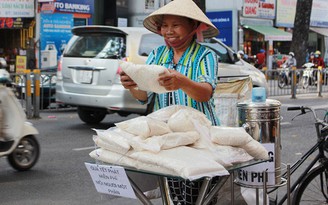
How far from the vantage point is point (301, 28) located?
23.3 meters

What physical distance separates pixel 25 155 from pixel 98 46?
345 centimetres

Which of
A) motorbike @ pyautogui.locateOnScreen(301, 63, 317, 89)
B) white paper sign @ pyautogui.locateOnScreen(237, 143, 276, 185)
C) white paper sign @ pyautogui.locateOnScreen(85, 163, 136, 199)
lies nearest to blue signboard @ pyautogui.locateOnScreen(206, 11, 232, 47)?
motorbike @ pyautogui.locateOnScreen(301, 63, 317, 89)

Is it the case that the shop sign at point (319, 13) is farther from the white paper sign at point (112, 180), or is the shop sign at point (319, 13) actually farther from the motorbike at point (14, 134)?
the white paper sign at point (112, 180)

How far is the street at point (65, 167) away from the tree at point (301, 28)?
11.7 m

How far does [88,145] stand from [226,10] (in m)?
21.3

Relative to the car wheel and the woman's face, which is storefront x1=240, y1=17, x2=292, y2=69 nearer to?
the car wheel

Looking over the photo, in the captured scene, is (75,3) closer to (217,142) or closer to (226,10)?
(226,10)

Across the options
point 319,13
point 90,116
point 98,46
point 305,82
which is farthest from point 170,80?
point 319,13

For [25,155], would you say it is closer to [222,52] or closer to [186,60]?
[186,60]

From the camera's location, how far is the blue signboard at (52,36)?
21.8m

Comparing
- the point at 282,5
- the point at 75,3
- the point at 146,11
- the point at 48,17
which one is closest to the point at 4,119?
the point at 48,17

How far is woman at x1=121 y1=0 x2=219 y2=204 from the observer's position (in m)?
3.12

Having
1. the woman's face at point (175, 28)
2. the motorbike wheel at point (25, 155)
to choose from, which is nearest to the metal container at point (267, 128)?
the woman's face at point (175, 28)

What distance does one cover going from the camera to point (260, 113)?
138 inches
